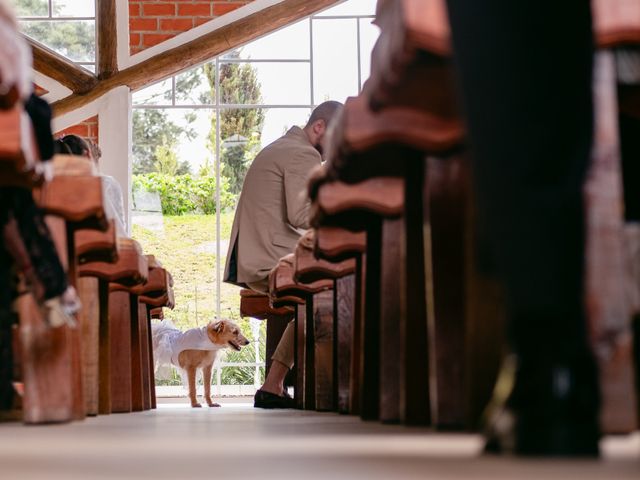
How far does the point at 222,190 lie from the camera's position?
10.0 meters

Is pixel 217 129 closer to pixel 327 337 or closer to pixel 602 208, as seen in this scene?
pixel 327 337

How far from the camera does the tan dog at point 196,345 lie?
800cm

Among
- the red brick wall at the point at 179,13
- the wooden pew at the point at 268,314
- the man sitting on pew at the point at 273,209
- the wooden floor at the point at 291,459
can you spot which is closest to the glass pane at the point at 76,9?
the red brick wall at the point at 179,13

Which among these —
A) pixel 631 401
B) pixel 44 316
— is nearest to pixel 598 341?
pixel 631 401

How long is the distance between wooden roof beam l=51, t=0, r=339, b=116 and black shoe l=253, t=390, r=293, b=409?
4.02 m

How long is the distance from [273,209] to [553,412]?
5.04 meters

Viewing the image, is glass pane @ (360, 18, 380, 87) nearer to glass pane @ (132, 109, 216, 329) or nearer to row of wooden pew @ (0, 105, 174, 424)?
glass pane @ (132, 109, 216, 329)

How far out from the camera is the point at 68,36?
9703 millimetres

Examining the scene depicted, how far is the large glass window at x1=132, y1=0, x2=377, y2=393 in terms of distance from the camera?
992 cm

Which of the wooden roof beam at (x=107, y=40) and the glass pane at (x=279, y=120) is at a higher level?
the wooden roof beam at (x=107, y=40)

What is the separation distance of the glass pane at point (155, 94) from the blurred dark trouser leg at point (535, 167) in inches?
340

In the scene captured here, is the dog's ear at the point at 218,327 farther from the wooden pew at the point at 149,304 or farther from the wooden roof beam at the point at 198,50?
the wooden roof beam at the point at 198,50

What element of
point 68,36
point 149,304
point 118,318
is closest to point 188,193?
point 68,36

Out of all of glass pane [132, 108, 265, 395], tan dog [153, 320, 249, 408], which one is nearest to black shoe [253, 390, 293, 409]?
tan dog [153, 320, 249, 408]
